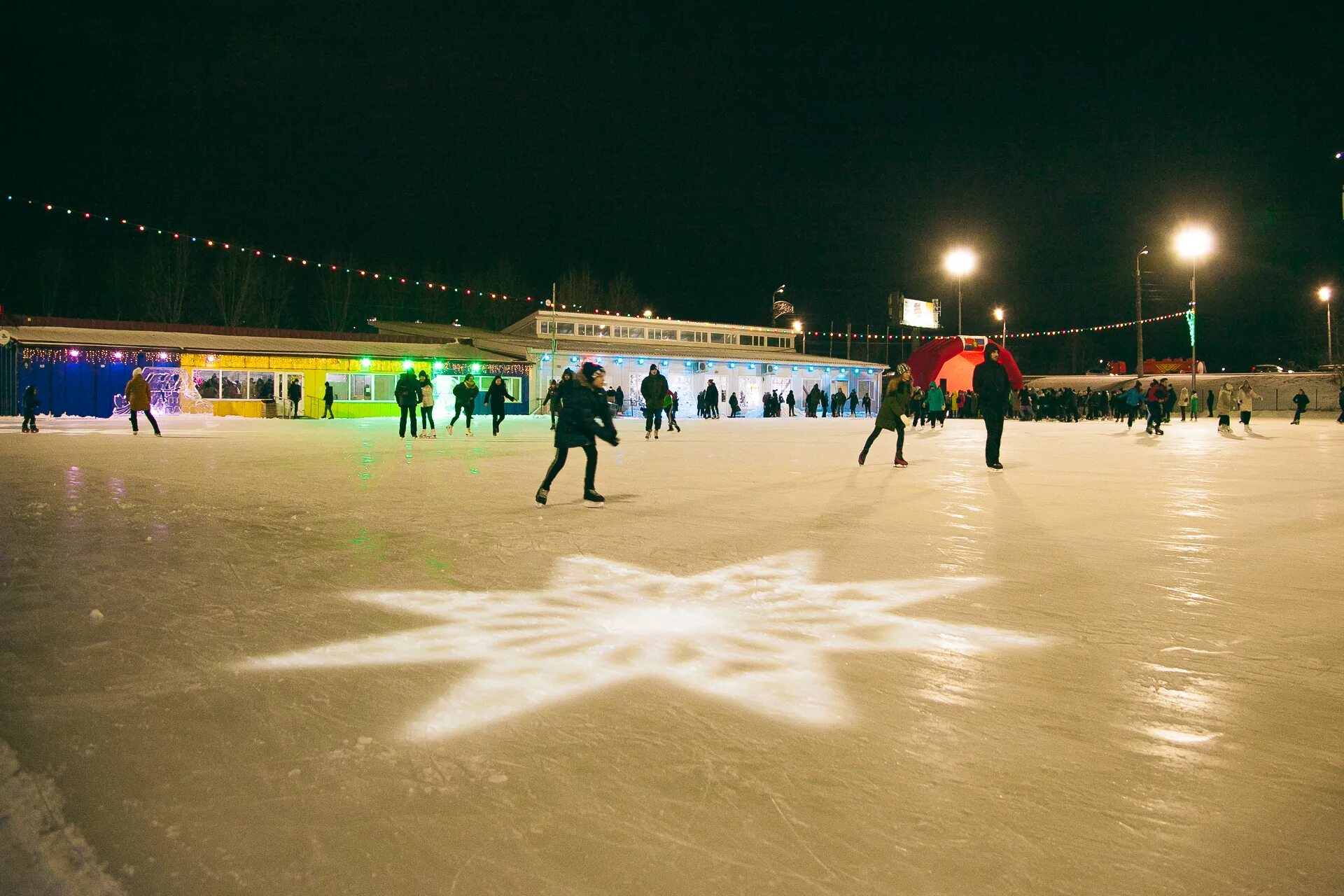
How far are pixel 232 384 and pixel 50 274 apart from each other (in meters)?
23.7

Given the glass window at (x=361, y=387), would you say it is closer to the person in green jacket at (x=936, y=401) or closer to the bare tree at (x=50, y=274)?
the person in green jacket at (x=936, y=401)

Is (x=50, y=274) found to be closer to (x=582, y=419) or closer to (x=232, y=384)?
(x=232, y=384)

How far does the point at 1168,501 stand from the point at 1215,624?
14.1ft

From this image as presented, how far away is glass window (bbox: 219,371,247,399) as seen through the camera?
92.5 feet

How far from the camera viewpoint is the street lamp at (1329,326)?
38.6 m

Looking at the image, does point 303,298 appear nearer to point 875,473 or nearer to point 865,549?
point 875,473

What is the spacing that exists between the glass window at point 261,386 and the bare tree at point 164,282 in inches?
813

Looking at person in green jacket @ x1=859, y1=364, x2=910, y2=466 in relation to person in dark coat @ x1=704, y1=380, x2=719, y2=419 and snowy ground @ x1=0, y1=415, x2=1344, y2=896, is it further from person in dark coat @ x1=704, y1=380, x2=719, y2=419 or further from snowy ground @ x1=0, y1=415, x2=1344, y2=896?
person in dark coat @ x1=704, y1=380, x2=719, y2=419

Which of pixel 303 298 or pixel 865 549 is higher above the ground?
pixel 303 298

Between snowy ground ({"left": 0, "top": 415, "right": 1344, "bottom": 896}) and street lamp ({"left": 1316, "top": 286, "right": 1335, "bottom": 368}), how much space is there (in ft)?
138

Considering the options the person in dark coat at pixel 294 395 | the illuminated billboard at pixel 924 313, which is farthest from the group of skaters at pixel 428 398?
the illuminated billboard at pixel 924 313

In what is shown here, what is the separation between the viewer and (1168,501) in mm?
7012

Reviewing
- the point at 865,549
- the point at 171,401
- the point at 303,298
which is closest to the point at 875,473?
the point at 865,549

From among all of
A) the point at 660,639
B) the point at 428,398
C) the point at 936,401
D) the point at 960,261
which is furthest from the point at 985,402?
the point at 960,261
